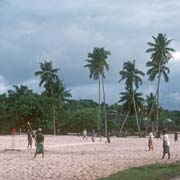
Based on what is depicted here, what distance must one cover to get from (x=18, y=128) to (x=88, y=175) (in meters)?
84.5

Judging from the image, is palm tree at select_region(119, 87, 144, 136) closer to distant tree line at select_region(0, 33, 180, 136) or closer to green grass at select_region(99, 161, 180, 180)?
distant tree line at select_region(0, 33, 180, 136)

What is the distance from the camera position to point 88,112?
118562 millimetres

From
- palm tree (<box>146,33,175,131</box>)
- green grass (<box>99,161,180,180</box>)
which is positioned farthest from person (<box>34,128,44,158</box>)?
palm tree (<box>146,33,175,131</box>)

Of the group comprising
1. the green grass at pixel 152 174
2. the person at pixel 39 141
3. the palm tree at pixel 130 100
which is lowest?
the green grass at pixel 152 174

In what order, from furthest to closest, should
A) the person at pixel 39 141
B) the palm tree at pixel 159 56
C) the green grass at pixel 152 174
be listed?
the palm tree at pixel 159 56
the person at pixel 39 141
the green grass at pixel 152 174

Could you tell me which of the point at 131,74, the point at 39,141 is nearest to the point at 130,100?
the point at 131,74

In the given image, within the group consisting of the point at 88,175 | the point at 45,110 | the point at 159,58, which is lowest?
the point at 88,175

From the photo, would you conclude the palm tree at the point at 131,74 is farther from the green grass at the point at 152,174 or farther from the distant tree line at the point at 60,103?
the green grass at the point at 152,174

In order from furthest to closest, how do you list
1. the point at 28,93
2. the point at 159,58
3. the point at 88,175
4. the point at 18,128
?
the point at 28,93
the point at 18,128
the point at 159,58
the point at 88,175

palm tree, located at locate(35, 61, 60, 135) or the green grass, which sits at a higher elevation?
palm tree, located at locate(35, 61, 60, 135)

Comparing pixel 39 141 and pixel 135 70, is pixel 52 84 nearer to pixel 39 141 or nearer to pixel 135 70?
pixel 135 70

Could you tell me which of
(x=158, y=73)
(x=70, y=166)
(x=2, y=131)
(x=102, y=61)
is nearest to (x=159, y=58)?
(x=158, y=73)

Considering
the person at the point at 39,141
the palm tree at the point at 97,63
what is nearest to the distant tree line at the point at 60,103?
the palm tree at the point at 97,63

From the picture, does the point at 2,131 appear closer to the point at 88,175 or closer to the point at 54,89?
the point at 54,89
